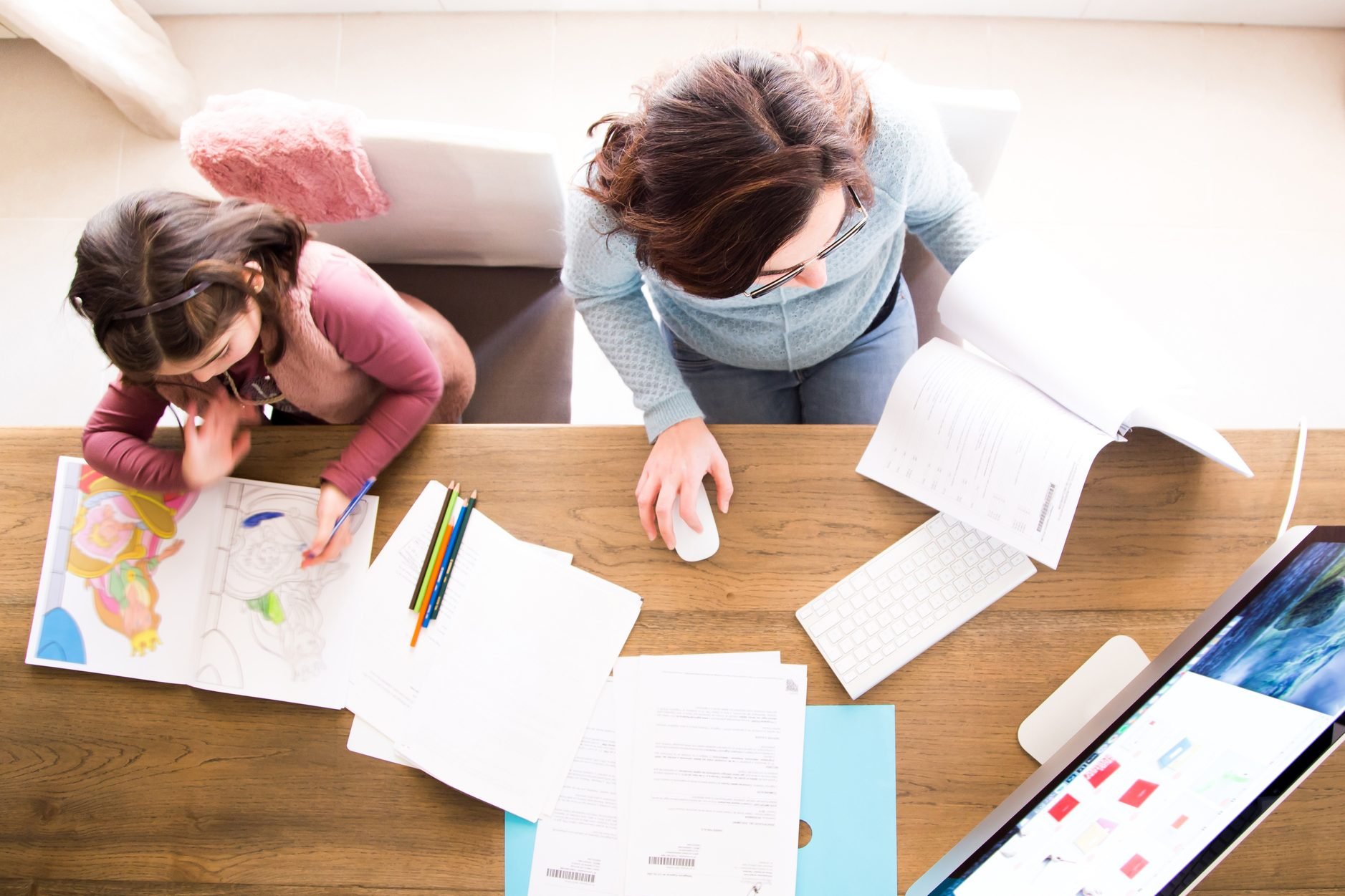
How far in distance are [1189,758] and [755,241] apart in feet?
1.95

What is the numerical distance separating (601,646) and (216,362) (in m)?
0.56

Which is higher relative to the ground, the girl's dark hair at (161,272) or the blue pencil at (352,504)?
the girl's dark hair at (161,272)

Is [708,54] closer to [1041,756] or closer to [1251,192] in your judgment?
[1041,756]

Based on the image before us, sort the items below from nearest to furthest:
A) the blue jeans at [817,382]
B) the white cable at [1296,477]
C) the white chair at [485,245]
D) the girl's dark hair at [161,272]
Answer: the girl's dark hair at [161,272] → the white cable at [1296,477] → the white chair at [485,245] → the blue jeans at [817,382]

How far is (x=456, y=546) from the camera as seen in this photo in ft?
3.25

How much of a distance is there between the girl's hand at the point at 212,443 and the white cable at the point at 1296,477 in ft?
4.24

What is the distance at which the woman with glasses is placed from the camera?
2.37 feet

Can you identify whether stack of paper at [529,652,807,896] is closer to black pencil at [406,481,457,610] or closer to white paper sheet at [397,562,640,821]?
white paper sheet at [397,562,640,821]

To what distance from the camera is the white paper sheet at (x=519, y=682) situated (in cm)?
93

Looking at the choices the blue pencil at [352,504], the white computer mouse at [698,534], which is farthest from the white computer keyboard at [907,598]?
the blue pencil at [352,504]

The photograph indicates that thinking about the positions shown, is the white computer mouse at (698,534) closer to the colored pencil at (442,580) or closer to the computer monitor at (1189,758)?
the colored pencil at (442,580)

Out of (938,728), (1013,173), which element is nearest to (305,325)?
(938,728)

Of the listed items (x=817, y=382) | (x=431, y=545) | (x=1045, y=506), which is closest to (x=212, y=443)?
(x=431, y=545)

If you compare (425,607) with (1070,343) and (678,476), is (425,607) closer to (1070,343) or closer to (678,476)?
(678,476)
